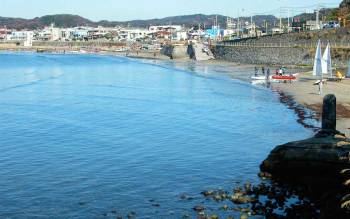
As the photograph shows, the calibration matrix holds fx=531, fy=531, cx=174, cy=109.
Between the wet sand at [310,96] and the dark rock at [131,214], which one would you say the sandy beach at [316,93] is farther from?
the dark rock at [131,214]

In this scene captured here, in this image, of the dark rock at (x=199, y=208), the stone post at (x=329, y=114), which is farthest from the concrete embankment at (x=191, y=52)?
the dark rock at (x=199, y=208)

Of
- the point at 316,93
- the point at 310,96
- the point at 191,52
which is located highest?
Answer: the point at 191,52

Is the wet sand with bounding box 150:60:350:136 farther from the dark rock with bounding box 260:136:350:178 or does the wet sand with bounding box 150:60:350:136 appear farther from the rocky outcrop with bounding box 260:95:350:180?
the dark rock with bounding box 260:136:350:178

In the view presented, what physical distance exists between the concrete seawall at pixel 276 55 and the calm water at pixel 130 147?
24366 mm

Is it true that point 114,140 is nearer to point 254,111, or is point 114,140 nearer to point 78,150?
point 78,150

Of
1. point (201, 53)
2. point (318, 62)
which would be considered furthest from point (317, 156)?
point (201, 53)

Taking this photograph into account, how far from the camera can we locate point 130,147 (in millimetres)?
31719

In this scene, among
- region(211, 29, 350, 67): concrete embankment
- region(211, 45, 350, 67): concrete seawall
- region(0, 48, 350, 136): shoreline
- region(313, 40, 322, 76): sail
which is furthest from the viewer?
region(211, 29, 350, 67): concrete embankment

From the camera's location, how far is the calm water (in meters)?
21.5

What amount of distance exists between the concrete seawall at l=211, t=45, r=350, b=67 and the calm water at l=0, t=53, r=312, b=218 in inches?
959

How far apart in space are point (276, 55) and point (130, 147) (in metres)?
68.1

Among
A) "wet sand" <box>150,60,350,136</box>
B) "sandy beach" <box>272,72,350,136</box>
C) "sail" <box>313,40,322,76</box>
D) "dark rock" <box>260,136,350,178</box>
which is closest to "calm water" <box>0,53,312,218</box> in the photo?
"wet sand" <box>150,60,350,136</box>

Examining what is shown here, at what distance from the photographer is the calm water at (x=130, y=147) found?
21.5m

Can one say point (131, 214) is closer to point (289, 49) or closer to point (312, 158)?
point (312, 158)
